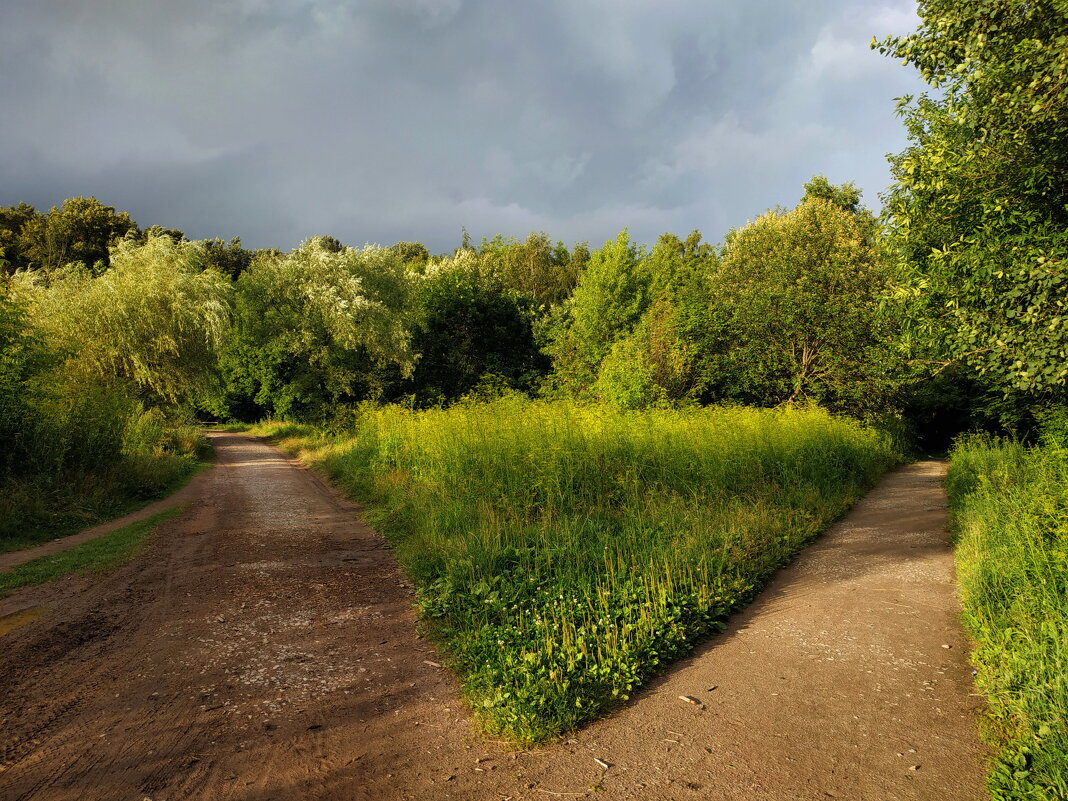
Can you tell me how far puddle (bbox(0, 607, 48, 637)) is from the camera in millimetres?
5457

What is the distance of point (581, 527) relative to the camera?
23.4 feet

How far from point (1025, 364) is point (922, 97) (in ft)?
17.3

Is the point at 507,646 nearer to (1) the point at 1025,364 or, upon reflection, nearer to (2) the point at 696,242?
(1) the point at 1025,364

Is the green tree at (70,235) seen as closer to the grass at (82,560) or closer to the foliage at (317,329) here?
the foliage at (317,329)

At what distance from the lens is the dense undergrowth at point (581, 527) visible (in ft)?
14.4

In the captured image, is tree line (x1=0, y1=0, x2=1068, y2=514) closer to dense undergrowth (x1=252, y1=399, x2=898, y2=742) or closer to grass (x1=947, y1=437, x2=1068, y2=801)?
grass (x1=947, y1=437, x2=1068, y2=801)

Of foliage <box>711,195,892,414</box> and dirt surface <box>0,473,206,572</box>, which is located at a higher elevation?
foliage <box>711,195,892,414</box>

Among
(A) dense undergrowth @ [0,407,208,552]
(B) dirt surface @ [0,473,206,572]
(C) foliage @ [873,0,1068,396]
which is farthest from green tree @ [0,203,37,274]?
(C) foliage @ [873,0,1068,396]

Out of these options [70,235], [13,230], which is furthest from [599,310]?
[13,230]

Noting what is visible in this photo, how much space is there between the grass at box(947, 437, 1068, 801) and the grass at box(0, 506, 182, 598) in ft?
29.9

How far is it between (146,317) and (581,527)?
813 inches

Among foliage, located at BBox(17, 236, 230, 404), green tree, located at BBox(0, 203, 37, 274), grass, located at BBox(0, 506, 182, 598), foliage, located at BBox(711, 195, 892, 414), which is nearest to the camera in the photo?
grass, located at BBox(0, 506, 182, 598)

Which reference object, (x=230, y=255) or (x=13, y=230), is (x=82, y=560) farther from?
(x=230, y=255)

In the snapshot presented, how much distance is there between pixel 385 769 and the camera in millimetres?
3387
